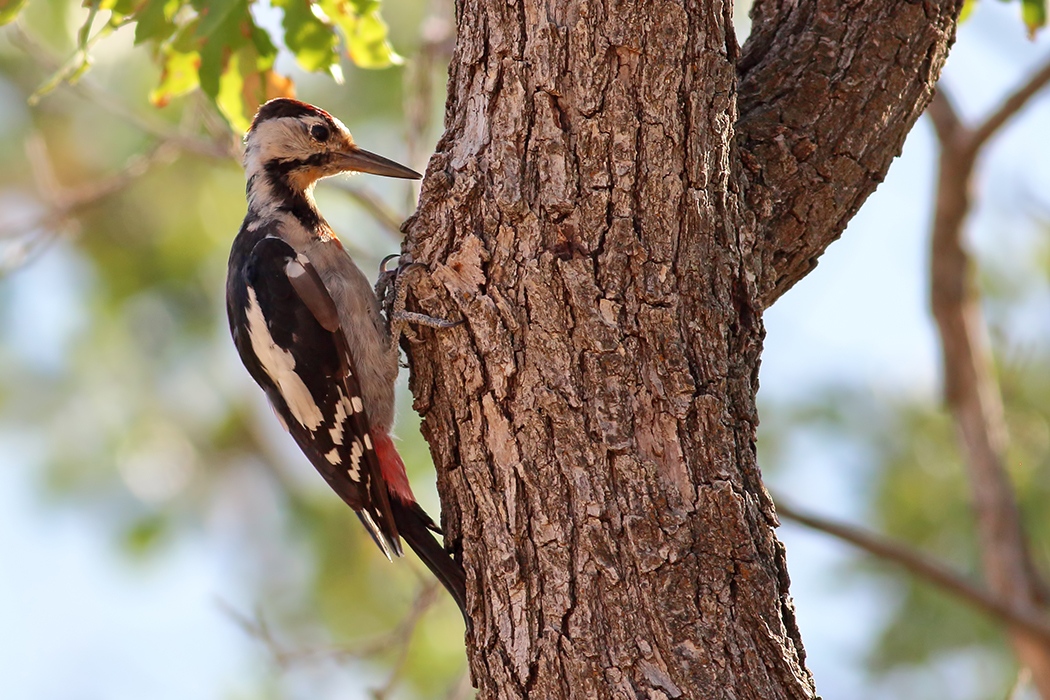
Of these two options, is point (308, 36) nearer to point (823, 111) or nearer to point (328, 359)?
point (328, 359)

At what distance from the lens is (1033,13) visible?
328 centimetres

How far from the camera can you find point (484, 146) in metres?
2.35

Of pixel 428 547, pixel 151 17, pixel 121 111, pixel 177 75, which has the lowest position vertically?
pixel 428 547

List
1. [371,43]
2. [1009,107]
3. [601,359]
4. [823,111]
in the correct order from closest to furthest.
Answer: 1. [601,359]
2. [823,111]
3. [371,43]
4. [1009,107]

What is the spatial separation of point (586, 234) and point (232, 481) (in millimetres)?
5650

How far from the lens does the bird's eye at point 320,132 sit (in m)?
3.51

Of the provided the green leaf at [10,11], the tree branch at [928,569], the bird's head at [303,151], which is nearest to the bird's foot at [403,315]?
the bird's head at [303,151]

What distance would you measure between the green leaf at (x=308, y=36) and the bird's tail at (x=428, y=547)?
1216 millimetres

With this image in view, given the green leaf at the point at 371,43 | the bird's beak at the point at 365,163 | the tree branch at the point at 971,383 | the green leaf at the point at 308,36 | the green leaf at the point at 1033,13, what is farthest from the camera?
the tree branch at the point at 971,383

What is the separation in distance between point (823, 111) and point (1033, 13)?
3.61 feet

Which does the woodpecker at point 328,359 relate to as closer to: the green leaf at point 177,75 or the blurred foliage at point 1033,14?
the green leaf at point 177,75

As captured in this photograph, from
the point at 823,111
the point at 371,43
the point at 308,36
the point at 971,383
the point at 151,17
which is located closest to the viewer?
the point at 823,111

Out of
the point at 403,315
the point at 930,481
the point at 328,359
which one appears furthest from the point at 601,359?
the point at 930,481

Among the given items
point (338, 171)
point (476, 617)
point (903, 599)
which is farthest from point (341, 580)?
point (476, 617)
